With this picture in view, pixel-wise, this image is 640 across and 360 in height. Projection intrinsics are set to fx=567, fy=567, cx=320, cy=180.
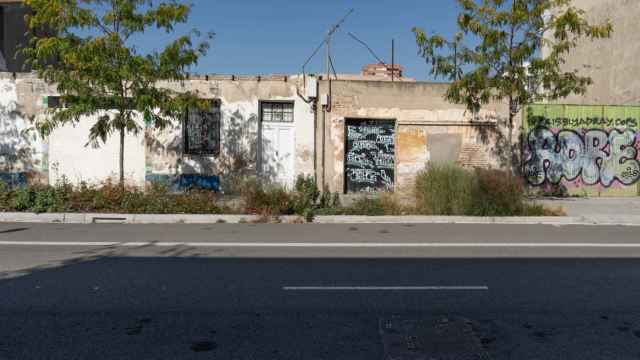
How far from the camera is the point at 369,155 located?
18234 mm

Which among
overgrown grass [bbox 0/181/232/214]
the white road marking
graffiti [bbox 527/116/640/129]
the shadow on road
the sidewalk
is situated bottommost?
the shadow on road

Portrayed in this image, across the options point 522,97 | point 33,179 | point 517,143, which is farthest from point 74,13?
point 517,143

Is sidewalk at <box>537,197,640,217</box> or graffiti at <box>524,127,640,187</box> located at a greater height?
graffiti at <box>524,127,640,187</box>

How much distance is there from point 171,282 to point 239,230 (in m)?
4.87

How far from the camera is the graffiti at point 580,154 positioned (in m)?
18.1

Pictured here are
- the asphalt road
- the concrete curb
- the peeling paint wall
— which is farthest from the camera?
the peeling paint wall

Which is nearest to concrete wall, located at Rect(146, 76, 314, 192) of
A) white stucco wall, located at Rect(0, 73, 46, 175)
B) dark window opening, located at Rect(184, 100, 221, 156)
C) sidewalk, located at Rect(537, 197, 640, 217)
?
dark window opening, located at Rect(184, 100, 221, 156)

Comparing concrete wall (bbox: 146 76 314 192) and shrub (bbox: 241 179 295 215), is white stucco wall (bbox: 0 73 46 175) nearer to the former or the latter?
concrete wall (bbox: 146 76 314 192)

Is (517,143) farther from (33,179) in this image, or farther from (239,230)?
(33,179)

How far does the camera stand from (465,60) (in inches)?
560

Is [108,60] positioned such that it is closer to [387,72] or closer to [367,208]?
[367,208]

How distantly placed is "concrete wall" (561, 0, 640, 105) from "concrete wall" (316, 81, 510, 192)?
7886 mm

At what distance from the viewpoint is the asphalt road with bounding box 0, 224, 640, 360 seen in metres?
4.62

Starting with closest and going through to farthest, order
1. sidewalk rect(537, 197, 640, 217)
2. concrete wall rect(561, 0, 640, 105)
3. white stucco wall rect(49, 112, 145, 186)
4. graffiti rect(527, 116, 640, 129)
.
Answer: sidewalk rect(537, 197, 640, 217) < white stucco wall rect(49, 112, 145, 186) < graffiti rect(527, 116, 640, 129) < concrete wall rect(561, 0, 640, 105)
